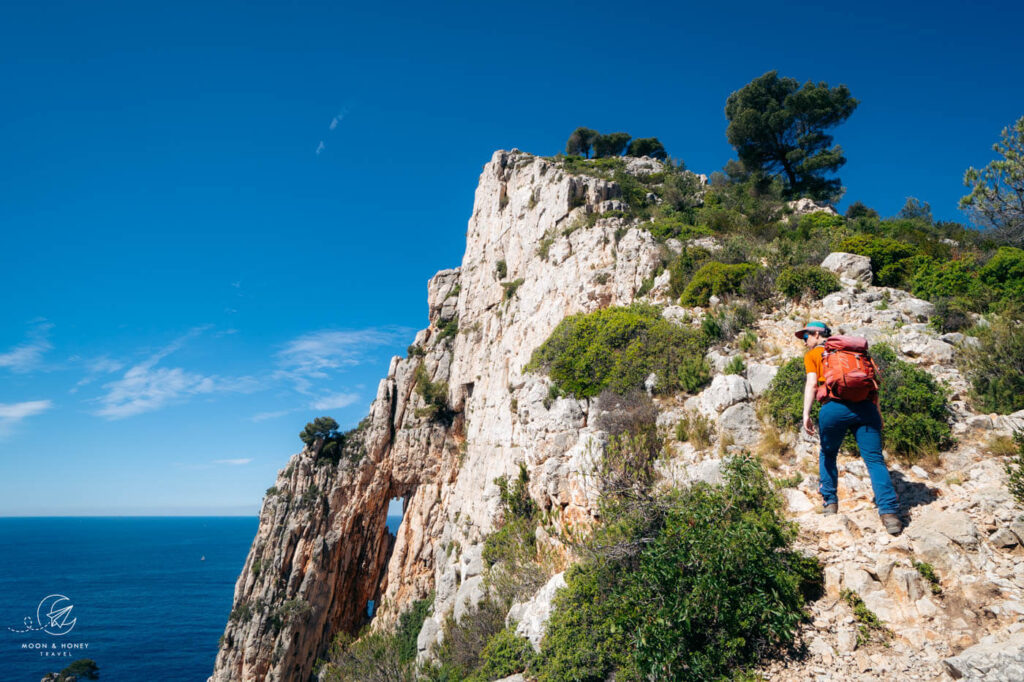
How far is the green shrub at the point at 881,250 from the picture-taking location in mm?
12547

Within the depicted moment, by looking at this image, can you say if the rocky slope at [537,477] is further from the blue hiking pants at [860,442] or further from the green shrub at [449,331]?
the blue hiking pants at [860,442]

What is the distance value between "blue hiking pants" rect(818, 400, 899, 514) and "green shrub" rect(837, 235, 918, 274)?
925 cm

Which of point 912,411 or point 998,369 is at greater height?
point 998,369

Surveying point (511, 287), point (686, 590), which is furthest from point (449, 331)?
point (686, 590)

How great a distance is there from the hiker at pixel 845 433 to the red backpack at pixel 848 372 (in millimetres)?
27

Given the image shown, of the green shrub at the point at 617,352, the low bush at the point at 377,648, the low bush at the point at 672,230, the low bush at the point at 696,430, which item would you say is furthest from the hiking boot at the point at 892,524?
the low bush at the point at 377,648

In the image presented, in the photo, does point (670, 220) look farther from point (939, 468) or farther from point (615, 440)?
point (939, 468)

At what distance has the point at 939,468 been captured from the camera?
21.2 feet

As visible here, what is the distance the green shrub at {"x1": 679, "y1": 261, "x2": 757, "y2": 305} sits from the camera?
12.9m

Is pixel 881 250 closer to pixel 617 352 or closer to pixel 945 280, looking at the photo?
pixel 945 280

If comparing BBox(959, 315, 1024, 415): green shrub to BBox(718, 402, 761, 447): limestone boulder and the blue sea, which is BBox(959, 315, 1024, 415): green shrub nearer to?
BBox(718, 402, 761, 447): limestone boulder

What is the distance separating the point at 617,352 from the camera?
480 inches

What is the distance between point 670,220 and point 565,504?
13303 mm

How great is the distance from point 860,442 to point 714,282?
816cm
